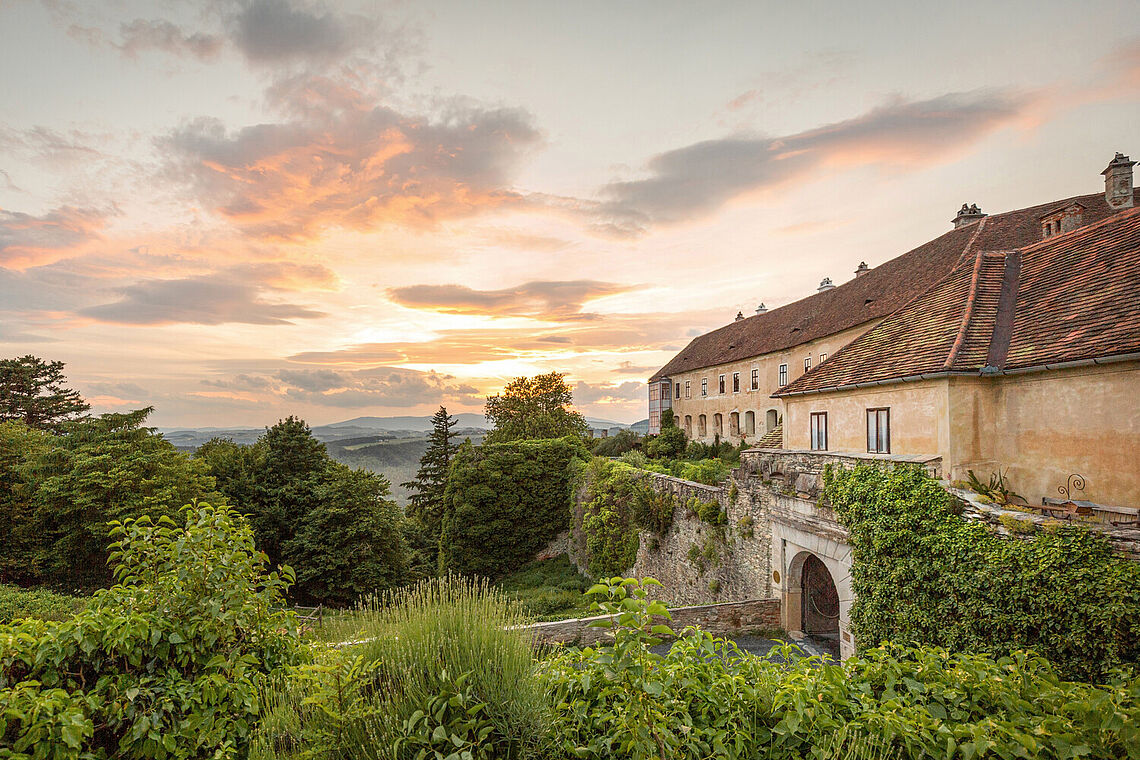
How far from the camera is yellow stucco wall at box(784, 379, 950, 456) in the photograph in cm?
931

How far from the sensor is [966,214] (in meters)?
25.5

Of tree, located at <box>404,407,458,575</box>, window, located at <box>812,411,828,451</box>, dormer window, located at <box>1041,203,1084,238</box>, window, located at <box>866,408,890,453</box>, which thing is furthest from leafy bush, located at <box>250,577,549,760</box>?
tree, located at <box>404,407,458,575</box>

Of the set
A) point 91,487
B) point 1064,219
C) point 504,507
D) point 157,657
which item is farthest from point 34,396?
point 1064,219

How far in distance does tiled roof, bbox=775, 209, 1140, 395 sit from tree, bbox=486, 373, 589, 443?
3761cm

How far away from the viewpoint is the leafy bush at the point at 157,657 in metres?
3.70

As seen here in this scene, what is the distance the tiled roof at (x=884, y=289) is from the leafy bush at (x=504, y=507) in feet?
47.8

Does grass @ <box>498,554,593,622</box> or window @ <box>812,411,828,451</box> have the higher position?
window @ <box>812,411,828,451</box>

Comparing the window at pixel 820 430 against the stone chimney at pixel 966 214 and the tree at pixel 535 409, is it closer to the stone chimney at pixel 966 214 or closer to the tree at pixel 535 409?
the stone chimney at pixel 966 214

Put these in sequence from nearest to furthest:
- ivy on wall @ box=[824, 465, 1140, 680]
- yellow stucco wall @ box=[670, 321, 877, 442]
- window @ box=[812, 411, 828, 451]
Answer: ivy on wall @ box=[824, 465, 1140, 680], window @ box=[812, 411, 828, 451], yellow stucco wall @ box=[670, 321, 877, 442]

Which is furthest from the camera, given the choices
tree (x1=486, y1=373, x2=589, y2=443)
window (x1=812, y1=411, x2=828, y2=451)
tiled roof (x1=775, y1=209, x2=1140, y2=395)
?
tree (x1=486, y1=373, x2=589, y2=443)

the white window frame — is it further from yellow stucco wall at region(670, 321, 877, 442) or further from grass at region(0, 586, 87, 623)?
grass at region(0, 586, 87, 623)

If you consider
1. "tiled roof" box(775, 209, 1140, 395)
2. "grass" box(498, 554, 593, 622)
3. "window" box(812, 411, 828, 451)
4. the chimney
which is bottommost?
"grass" box(498, 554, 593, 622)

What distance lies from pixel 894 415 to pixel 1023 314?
9.85 ft

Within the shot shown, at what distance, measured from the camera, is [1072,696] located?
3619 mm
